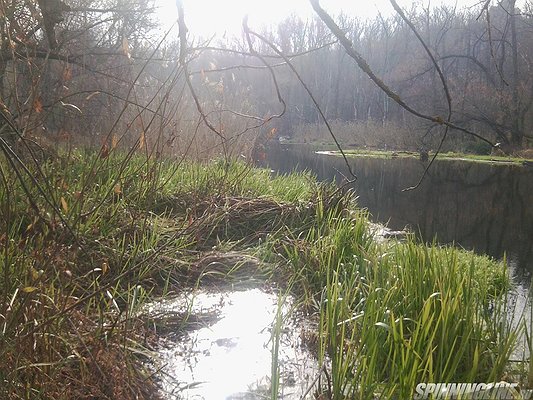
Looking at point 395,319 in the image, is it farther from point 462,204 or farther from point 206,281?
point 462,204

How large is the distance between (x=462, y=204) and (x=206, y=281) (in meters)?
8.41

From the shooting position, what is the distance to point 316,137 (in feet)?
113

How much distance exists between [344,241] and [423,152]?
60.2ft

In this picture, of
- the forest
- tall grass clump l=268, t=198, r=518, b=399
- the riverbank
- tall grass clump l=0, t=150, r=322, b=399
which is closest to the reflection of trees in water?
the forest

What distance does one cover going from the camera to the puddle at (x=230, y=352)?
2.29 meters

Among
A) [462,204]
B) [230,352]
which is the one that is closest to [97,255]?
[230,352]

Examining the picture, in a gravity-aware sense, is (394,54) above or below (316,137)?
above

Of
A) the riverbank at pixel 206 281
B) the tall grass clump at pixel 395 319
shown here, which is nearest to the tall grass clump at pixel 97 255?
the riverbank at pixel 206 281

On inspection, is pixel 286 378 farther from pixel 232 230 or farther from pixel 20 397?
pixel 232 230

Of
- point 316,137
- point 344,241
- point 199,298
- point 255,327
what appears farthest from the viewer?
point 316,137

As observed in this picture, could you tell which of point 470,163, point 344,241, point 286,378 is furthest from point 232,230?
point 470,163

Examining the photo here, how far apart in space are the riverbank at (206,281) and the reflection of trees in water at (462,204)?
3.71 feet

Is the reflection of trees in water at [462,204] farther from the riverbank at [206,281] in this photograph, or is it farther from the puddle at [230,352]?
the puddle at [230,352]

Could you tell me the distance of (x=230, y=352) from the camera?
2.63 metres
